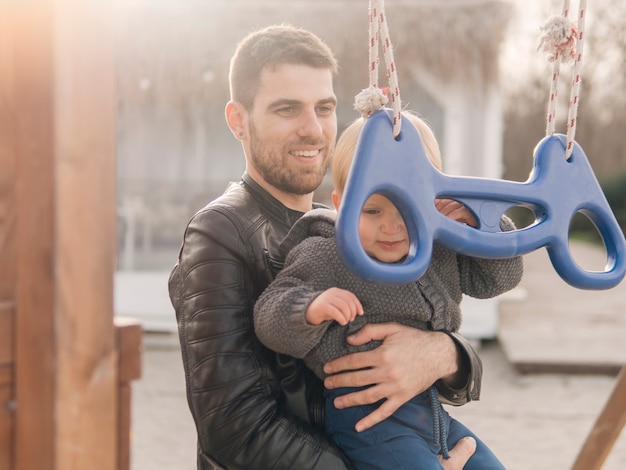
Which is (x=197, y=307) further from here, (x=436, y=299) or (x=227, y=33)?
(x=227, y=33)

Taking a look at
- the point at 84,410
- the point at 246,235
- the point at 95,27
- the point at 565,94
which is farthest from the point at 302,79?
the point at 565,94

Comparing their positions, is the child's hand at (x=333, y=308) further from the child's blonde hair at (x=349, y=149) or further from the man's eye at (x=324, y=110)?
the man's eye at (x=324, y=110)

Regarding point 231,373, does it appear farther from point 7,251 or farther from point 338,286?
point 7,251

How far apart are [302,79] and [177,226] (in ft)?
23.9

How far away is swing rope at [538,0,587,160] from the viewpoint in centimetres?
152

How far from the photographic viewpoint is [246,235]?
183cm

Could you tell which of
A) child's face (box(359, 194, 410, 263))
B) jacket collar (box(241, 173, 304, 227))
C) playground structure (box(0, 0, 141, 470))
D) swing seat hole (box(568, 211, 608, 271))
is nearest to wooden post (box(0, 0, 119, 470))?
playground structure (box(0, 0, 141, 470))

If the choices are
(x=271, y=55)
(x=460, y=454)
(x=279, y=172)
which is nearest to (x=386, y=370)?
(x=460, y=454)

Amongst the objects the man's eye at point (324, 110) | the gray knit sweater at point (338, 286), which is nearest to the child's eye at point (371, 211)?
the gray knit sweater at point (338, 286)

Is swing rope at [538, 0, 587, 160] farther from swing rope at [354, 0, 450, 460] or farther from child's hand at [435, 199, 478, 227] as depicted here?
swing rope at [354, 0, 450, 460]

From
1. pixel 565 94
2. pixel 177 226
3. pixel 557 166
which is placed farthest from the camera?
pixel 565 94

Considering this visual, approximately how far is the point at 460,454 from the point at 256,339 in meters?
0.53

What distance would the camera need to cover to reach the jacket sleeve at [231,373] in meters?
1.69

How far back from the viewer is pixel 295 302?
1.58 metres
